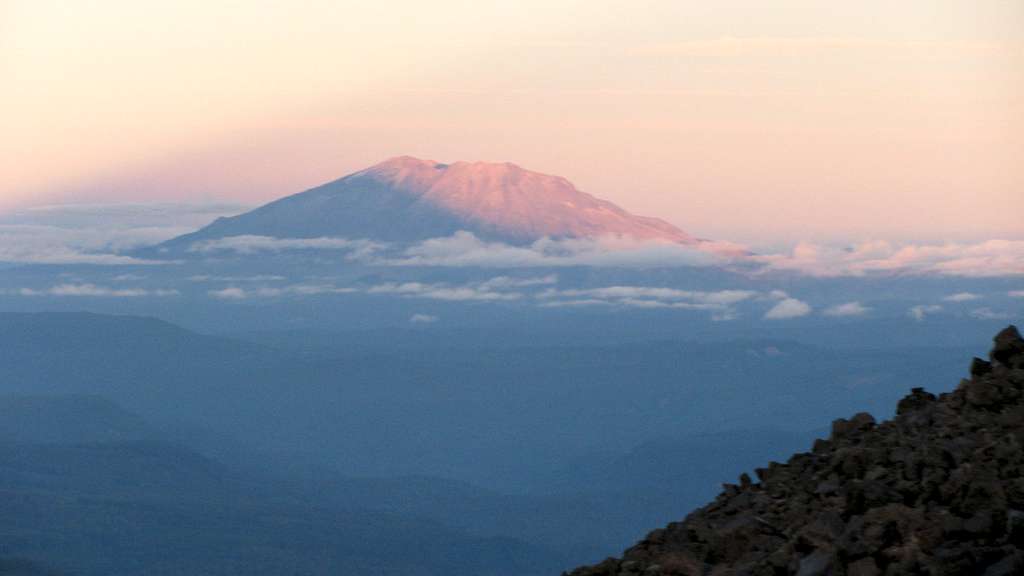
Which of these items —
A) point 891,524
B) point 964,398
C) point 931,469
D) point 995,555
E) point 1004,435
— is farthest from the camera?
point 964,398

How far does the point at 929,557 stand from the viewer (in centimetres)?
1388

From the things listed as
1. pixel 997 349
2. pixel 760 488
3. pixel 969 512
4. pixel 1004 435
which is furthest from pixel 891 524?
pixel 997 349

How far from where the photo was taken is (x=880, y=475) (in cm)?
1844

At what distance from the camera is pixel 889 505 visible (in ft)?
51.6

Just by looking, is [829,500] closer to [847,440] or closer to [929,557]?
[929,557]

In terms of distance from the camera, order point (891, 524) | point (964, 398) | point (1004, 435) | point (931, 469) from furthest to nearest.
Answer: point (964, 398)
point (1004, 435)
point (931, 469)
point (891, 524)

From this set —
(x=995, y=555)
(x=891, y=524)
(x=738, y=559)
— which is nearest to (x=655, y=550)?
(x=738, y=559)

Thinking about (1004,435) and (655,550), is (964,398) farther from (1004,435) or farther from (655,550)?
(655,550)

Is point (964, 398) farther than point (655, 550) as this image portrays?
Yes

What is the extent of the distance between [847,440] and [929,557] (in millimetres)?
10598

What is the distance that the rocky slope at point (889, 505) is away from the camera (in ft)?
46.9

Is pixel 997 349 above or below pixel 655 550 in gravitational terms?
above

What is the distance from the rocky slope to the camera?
563 inches

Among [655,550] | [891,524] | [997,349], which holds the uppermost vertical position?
[997,349]
